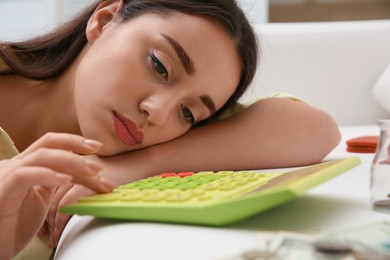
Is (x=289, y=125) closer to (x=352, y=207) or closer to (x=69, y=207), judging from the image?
(x=352, y=207)

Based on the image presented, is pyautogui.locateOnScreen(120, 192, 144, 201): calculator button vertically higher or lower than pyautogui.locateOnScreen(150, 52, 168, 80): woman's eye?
lower

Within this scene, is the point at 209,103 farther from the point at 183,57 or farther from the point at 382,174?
the point at 382,174

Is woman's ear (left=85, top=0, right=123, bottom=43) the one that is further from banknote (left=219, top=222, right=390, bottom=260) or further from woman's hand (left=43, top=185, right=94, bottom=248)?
banknote (left=219, top=222, right=390, bottom=260)

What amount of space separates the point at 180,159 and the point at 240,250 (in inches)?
21.3

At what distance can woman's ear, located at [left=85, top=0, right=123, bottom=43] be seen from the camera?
3.63ft

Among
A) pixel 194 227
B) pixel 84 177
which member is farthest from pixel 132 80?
pixel 194 227

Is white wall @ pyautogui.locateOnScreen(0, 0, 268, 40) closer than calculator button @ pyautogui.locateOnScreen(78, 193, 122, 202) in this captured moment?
No

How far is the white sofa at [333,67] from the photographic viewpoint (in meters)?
1.96

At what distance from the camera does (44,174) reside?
0.56 metres

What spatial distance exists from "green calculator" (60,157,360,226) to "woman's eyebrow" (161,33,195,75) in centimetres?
28

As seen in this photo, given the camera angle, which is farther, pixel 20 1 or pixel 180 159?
pixel 20 1

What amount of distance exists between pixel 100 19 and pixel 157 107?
1.07 feet

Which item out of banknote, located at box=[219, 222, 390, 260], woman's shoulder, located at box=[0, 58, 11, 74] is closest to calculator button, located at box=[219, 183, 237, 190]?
banknote, located at box=[219, 222, 390, 260]

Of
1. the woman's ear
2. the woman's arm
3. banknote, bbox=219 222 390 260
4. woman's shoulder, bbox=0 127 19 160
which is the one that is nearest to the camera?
banknote, bbox=219 222 390 260
